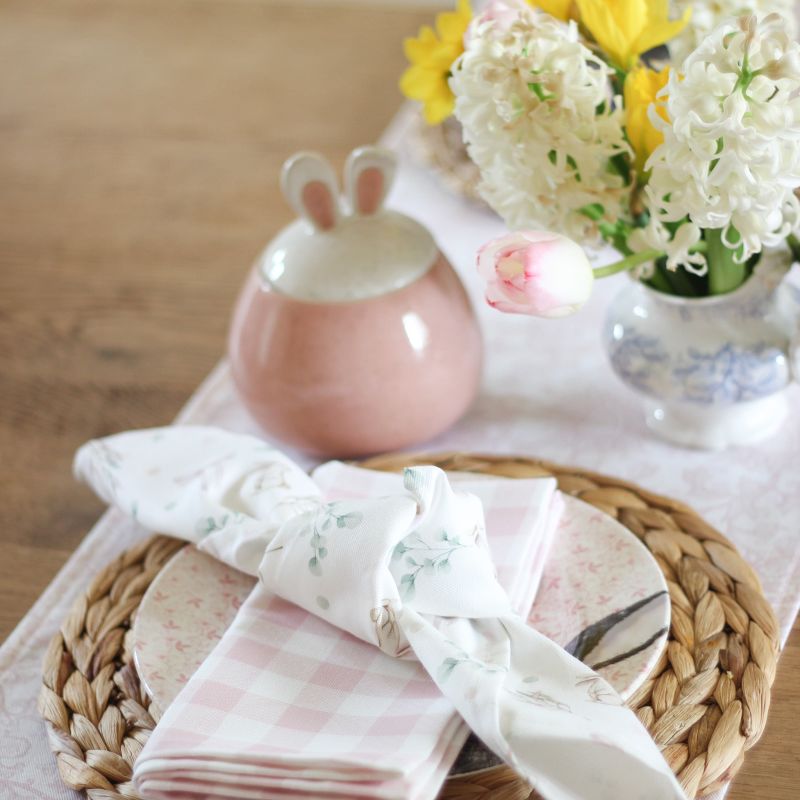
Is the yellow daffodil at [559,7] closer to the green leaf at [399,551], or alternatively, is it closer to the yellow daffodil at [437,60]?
the yellow daffodil at [437,60]

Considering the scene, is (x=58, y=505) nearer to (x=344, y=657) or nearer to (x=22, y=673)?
(x=22, y=673)

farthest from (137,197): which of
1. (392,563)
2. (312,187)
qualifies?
(392,563)

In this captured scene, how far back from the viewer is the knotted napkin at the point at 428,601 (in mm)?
448

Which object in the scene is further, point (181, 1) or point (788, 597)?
point (181, 1)

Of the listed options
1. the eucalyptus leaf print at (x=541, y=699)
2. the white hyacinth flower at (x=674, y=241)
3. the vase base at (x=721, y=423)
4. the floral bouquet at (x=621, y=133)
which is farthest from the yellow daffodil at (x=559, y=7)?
the eucalyptus leaf print at (x=541, y=699)

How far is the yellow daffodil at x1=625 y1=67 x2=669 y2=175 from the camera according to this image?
0.57 m

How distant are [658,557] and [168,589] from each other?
259 millimetres

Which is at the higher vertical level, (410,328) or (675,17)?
(675,17)

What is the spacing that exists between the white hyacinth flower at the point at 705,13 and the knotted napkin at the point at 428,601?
0.30 m

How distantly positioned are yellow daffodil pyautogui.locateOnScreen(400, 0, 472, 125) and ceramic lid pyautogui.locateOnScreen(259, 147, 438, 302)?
0.06m

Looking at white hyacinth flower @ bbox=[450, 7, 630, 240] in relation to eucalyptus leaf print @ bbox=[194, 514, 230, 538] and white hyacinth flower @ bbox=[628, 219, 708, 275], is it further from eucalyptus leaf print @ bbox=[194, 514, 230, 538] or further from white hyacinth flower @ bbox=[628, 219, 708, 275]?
eucalyptus leaf print @ bbox=[194, 514, 230, 538]

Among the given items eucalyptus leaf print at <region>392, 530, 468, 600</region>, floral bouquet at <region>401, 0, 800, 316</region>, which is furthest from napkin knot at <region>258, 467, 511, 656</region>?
floral bouquet at <region>401, 0, 800, 316</region>

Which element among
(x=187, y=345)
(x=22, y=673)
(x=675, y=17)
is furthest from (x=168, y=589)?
(x=675, y=17)

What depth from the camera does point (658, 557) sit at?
1.97ft
